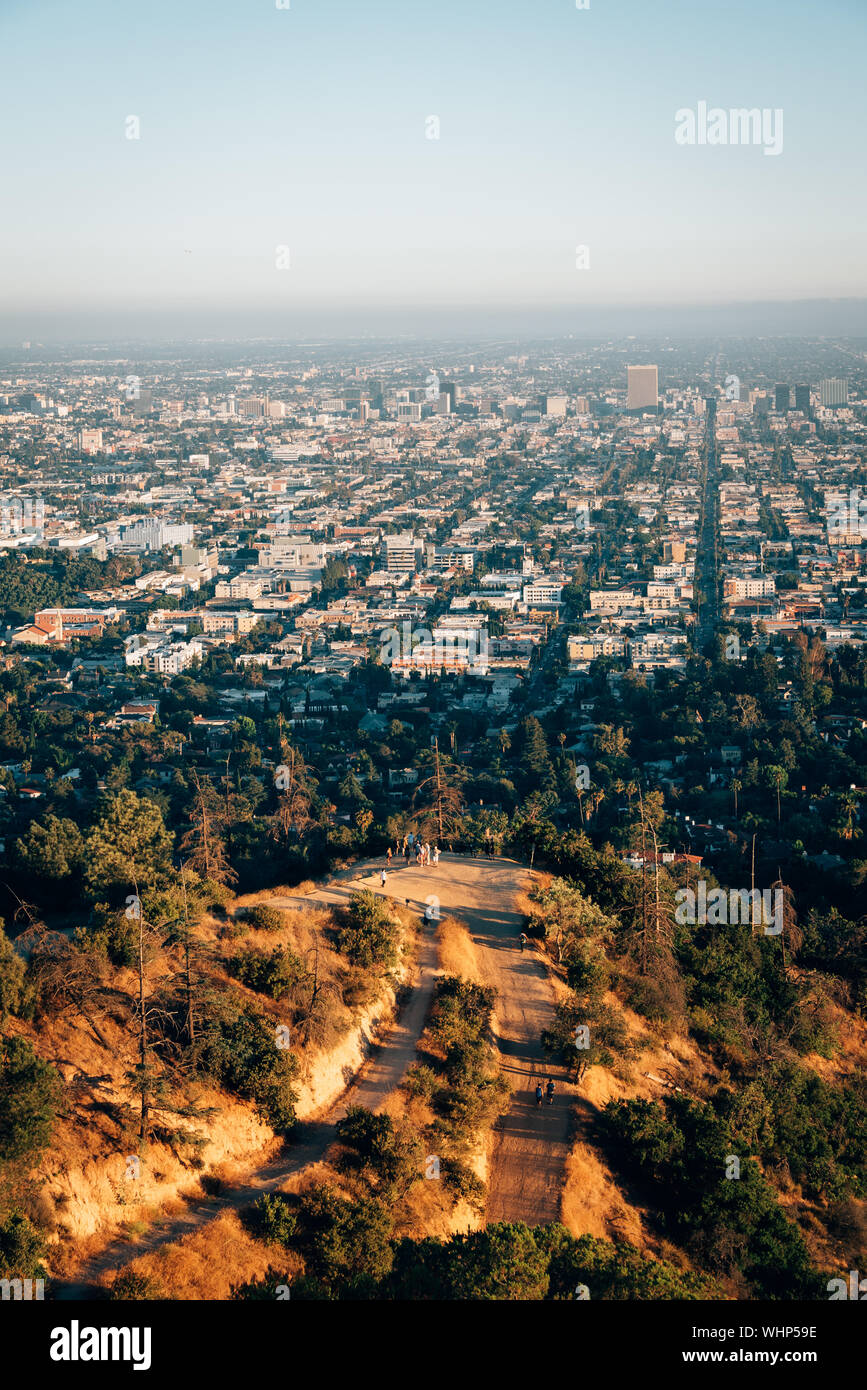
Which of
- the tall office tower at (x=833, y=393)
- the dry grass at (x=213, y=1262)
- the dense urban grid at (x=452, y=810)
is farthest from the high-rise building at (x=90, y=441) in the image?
the dry grass at (x=213, y=1262)

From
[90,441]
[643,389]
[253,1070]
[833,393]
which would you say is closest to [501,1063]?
[253,1070]

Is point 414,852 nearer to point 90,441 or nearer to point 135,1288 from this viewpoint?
point 135,1288

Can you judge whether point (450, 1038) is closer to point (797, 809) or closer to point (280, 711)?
point (797, 809)

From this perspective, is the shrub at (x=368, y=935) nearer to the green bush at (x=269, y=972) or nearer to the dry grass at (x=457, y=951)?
the dry grass at (x=457, y=951)

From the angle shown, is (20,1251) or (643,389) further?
(643,389)

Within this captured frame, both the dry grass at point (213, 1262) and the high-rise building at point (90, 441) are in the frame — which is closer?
the dry grass at point (213, 1262)
